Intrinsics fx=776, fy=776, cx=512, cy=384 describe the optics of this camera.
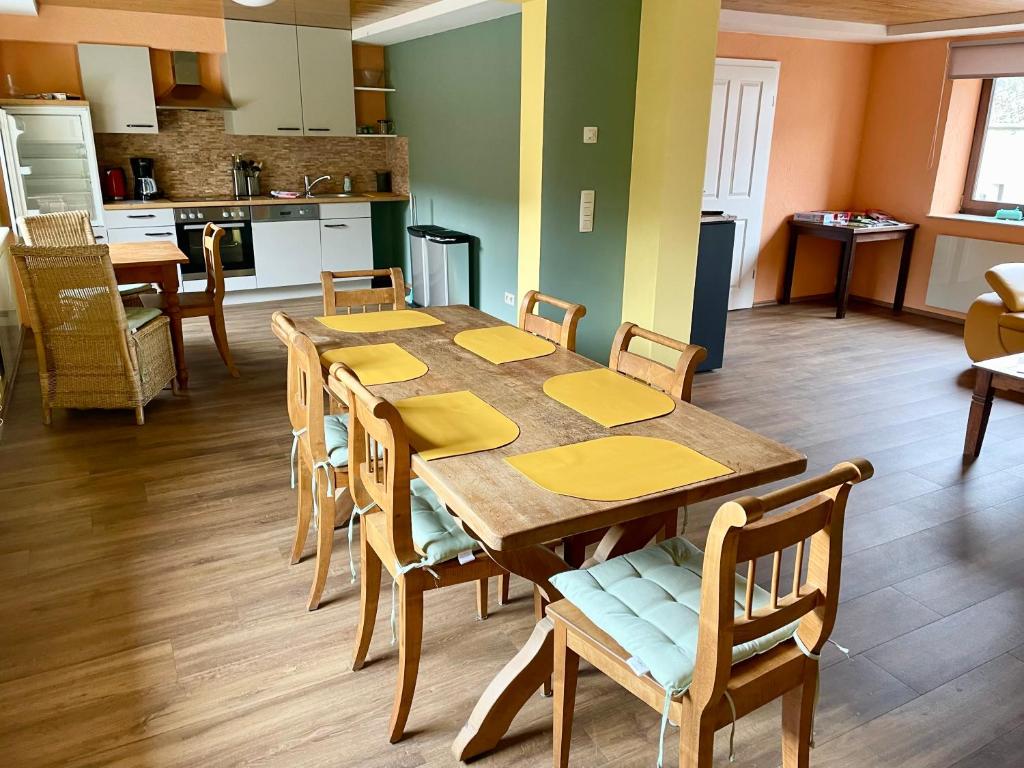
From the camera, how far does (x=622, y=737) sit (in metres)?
2.01

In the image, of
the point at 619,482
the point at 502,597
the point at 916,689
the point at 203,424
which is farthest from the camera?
the point at 203,424

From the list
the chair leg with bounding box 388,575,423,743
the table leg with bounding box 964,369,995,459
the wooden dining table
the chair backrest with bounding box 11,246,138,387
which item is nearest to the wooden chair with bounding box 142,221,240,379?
the chair backrest with bounding box 11,246,138,387

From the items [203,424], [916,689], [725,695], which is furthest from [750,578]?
[203,424]

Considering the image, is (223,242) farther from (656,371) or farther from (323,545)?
(656,371)

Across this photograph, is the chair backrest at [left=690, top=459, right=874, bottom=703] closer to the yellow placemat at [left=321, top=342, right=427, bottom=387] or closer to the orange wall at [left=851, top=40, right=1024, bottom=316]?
the yellow placemat at [left=321, top=342, right=427, bottom=387]

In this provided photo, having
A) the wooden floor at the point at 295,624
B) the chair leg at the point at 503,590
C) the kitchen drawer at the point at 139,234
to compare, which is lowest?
the wooden floor at the point at 295,624

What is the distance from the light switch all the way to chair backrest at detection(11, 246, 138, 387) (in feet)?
8.27

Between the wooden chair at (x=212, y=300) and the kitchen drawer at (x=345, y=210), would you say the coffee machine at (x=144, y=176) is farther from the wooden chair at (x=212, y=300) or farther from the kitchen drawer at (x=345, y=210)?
the wooden chair at (x=212, y=300)

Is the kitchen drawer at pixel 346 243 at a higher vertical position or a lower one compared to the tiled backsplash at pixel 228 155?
lower

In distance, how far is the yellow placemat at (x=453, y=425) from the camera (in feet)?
6.05

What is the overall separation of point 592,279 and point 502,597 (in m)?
2.57

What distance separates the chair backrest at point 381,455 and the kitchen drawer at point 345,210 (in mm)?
5092

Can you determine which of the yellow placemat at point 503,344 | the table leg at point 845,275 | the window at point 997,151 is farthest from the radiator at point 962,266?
the yellow placemat at point 503,344

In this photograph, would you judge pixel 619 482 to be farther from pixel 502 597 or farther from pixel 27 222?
pixel 27 222
